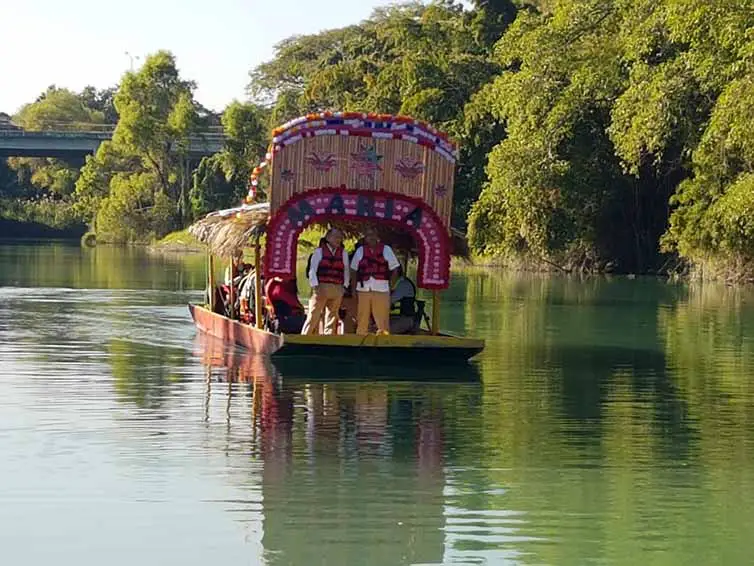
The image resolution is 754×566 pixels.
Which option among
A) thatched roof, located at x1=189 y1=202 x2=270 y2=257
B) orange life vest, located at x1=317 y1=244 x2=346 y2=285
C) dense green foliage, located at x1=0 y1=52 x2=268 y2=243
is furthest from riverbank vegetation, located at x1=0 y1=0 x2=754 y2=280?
orange life vest, located at x1=317 y1=244 x2=346 y2=285

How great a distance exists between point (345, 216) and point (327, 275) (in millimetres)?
779

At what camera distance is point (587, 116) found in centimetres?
3891

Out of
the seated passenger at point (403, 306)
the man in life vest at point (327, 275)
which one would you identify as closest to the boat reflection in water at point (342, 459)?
the man in life vest at point (327, 275)

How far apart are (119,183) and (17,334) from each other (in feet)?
180

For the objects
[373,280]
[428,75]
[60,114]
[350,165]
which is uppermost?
[60,114]

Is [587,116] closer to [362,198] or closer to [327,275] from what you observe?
[362,198]

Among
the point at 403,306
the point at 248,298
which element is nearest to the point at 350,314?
the point at 403,306

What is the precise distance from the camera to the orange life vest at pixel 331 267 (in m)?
16.5

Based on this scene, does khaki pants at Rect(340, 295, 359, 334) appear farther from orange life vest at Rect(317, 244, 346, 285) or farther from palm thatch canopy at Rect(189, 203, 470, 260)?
palm thatch canopy at Rect(189, 203, 470, 260)

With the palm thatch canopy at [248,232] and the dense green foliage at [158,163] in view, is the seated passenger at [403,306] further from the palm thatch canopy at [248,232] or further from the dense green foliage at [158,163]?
the dense green foliage at [158,163]

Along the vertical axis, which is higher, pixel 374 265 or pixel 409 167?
pixel 409 167

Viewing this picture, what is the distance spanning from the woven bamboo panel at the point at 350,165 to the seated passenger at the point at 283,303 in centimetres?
144

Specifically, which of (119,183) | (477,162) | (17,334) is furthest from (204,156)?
(17,334)

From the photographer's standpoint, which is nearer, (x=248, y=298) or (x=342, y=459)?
(x=342, y=459)
